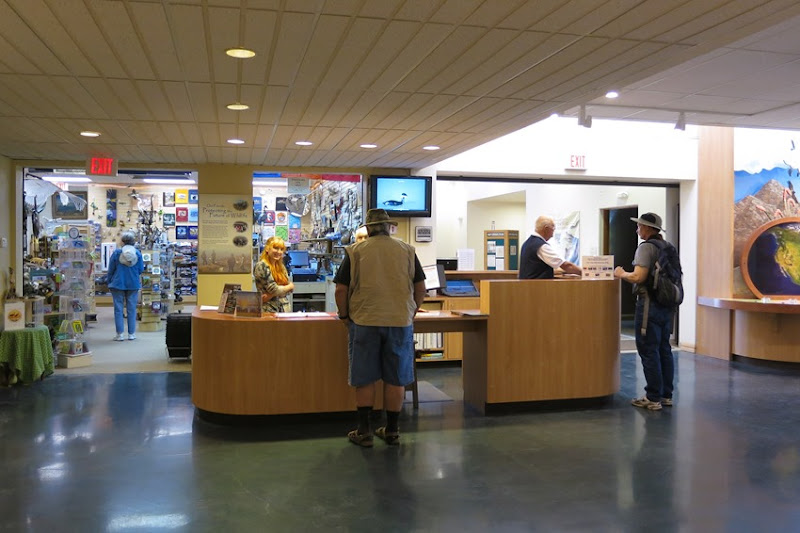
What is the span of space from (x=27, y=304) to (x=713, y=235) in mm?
8524

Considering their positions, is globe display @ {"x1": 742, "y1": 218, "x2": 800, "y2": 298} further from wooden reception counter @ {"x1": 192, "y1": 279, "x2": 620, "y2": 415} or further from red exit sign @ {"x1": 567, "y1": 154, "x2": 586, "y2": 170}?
wooden reception counter @ {"x1": 192, "y1": 279, "x2": 620, "y2": 415}

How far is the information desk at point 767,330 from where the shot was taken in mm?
7816

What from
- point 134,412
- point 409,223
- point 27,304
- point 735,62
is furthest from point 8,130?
point 735,62

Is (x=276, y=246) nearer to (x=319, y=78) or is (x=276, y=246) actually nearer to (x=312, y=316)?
(x=312, y=316)

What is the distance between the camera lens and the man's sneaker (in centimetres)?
576

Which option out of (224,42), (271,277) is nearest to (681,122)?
(271,277)

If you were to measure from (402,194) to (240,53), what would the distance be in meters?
4.65

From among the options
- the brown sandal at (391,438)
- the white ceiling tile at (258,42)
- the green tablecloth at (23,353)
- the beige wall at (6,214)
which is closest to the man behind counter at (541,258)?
the brown sandal at (391,438)

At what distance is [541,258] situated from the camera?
597cm

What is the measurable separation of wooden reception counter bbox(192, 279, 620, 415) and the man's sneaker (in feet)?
0.84

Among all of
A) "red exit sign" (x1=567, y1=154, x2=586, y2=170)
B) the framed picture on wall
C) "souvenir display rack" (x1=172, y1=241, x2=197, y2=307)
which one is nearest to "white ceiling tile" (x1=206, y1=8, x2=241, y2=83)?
"red exit sign" (x1=567, y1=154, x2=586, y2=170)

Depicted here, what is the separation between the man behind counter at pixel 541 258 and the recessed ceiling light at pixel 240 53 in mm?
3278

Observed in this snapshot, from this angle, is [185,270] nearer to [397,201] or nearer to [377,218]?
[397,201]

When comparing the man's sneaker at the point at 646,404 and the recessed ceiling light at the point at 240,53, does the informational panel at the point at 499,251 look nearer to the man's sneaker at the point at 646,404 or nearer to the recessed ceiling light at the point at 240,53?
the man's sneaker at the point at 646,404
